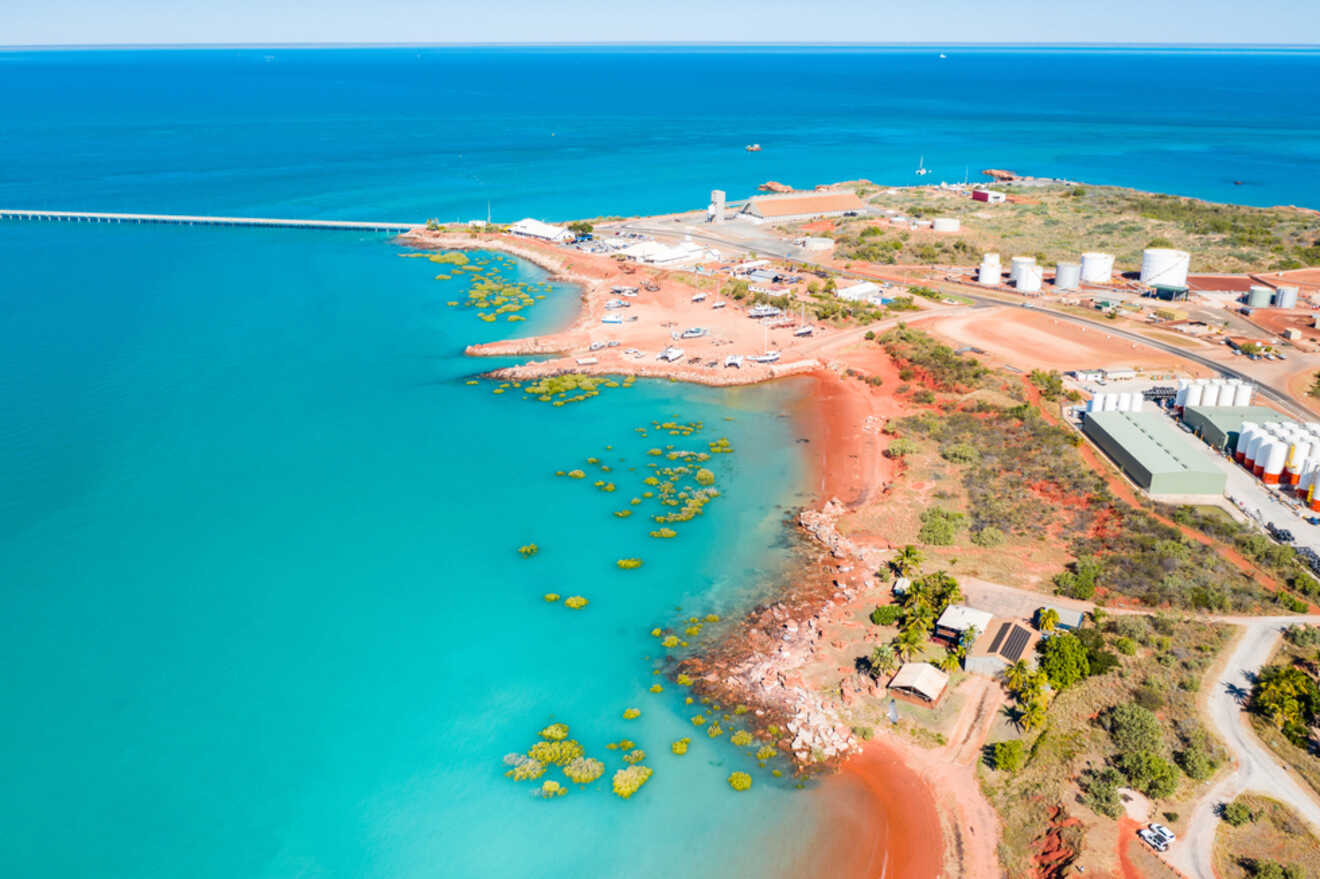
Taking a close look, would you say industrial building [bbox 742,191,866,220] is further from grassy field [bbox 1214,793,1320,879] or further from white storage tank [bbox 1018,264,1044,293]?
grassy field [bbox 1214,793,1320,879]

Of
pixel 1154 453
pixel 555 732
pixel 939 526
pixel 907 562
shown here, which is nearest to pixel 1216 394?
pixel 1154 453

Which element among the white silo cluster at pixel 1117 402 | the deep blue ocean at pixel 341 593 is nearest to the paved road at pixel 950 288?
the white silo cluster at pixel 1117 402

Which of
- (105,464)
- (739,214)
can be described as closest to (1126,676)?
(105,464)

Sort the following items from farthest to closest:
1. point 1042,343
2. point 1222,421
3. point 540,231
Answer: point 540,231 < point 1042,343 < point 1222,421

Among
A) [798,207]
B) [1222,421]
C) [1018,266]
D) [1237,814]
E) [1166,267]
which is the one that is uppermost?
[798,207]

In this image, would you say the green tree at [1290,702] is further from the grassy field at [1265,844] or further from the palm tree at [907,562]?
the palm tree at [907,562]

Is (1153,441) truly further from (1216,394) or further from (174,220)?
(174,220)
